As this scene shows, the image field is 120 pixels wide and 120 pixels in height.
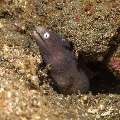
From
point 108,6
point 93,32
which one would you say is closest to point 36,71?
point 93,32

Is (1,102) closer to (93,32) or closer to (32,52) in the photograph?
(32,52)

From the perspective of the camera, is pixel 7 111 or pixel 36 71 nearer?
pixel 7 111

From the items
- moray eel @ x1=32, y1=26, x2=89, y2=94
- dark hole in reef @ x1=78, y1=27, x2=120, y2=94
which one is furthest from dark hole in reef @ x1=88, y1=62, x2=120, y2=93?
moray eel @ x1=32, y1=26, x2=89, y2=94

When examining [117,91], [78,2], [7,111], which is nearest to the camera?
[7,111]

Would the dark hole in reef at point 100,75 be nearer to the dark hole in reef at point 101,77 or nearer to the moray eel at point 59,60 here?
the dark hole in reef at point 101,77

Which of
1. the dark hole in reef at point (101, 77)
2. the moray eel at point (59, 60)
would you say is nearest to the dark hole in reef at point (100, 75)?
the dark hole in reef at point (101, 77)

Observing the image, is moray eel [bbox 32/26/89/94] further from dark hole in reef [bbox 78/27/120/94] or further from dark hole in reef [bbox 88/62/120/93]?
dark hole in reef [bbox 88/62/120/93]

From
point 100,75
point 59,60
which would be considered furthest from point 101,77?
point 59,60

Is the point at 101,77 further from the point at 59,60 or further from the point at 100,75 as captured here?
the point at 59,60
